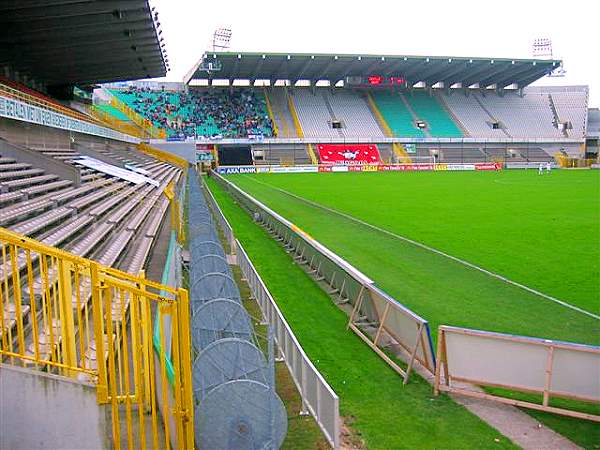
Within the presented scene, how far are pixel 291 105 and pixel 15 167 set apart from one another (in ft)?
181

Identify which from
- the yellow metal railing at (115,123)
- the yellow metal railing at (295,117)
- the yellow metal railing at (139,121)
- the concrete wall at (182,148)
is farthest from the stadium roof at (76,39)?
the yellow metal railing at (295,117)

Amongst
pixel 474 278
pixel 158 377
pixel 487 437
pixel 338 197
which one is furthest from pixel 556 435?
pixel 338 197

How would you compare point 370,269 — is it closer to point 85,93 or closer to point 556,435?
point 556,435

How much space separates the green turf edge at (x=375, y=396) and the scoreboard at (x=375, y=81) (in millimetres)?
58393

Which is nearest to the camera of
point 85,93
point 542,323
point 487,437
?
point 487,437

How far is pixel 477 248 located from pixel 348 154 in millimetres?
47363

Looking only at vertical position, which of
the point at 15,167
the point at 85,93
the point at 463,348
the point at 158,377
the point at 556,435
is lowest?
the point at 556,435

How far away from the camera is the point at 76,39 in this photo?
23484mm

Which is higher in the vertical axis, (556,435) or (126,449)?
(126,449)

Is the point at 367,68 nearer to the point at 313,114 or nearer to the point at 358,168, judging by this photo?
the point at 313,114

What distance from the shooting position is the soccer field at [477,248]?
31.2 feet

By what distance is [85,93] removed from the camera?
143 ft

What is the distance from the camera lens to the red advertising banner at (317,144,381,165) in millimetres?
61000

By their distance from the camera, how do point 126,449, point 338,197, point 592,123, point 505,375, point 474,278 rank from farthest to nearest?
1. point 592,123
2. point 338,197
3. point 474,278
4. point 505,375
5. point 126,449
